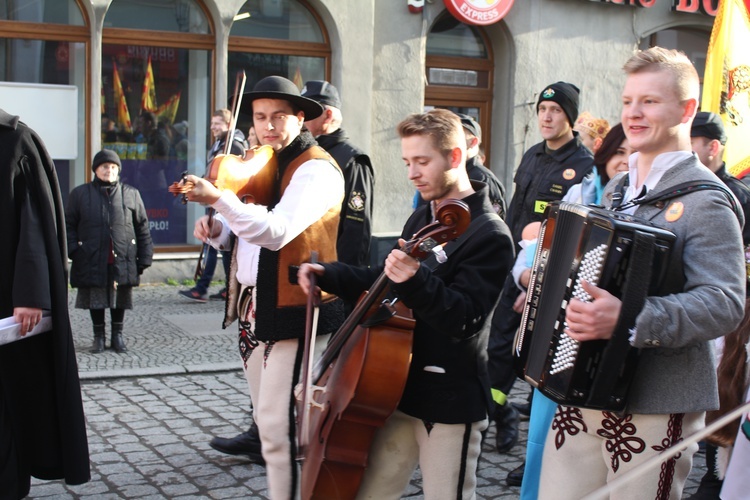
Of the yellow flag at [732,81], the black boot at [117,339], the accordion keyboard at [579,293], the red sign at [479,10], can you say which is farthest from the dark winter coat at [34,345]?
the red sign at [479,10]

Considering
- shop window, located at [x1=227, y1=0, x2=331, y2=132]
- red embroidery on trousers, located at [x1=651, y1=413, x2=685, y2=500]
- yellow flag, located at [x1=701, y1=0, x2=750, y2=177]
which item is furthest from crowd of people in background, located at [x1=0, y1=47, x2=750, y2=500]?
shop window, located at [x1=227, y1=0, x2=331, y2=132]

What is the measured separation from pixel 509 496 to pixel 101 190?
188 inches

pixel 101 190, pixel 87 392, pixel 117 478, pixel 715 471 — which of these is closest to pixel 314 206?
pixel 117 478

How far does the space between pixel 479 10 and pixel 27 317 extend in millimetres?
9989

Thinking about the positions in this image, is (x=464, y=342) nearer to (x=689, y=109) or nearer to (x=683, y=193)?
(x=683, y=193)

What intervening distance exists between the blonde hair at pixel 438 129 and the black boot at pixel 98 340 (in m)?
5.16

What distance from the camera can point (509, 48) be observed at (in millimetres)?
13531

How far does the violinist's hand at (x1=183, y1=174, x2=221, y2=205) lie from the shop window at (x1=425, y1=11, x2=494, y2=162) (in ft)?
33.0

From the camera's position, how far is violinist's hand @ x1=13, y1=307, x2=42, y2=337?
12.9 ft

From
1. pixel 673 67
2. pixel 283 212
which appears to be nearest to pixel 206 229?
pixel 283 212

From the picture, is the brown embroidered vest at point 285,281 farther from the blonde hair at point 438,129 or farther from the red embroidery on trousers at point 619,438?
the red embroidery on trousers at point 619,438

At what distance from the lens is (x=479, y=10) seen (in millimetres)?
12883

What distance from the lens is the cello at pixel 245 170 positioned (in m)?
3.83

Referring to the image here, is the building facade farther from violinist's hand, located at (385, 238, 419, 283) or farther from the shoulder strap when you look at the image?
the shoulder strap
